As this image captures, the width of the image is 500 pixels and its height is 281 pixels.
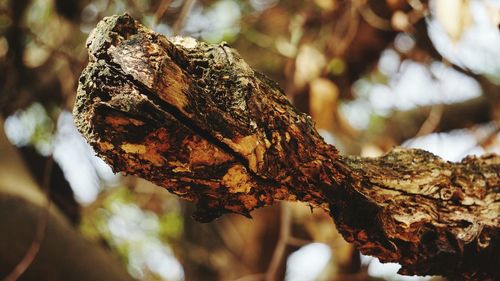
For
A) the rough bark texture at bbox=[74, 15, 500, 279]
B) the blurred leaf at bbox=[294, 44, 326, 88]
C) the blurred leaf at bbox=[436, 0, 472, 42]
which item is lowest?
the rough bark texture at bbox=[74, 15, 500, 279]

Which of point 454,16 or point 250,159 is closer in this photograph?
point 250,159

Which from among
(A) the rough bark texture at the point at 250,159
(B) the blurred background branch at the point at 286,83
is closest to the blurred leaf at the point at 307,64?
(B) the blurred background branch at the point at 286,83

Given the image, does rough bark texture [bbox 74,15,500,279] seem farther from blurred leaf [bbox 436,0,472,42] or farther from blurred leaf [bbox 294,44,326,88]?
blurred leaf [bbox 294,44,326,88]

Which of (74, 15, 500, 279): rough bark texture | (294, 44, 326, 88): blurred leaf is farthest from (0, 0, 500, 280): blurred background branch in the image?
(74, 15, 500, 279): rough bark texture

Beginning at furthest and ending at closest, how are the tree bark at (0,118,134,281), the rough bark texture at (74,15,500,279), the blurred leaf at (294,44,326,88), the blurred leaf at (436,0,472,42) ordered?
the blurred leaf at (294,44,326,88), the blurred leaf at (436,0,472,42), the tree bark at (0,118,134,281), the rough bark texture at (74,15,500,279)

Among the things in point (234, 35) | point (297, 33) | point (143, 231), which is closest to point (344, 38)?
point (297, 33)

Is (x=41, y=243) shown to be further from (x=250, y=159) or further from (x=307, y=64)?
(x=307, y=64)

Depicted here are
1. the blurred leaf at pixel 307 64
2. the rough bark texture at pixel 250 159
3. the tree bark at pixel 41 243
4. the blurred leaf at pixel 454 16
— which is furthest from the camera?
the blurred leaf at pixel 307 64

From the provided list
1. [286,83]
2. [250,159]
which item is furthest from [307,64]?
A: [250,159]

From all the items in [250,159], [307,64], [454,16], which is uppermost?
Answer: [307,64]

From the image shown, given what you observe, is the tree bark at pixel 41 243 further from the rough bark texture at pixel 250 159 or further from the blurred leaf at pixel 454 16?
the blurred leaf at pixel 454 16
